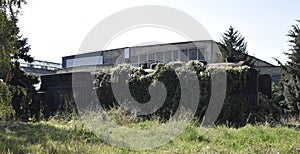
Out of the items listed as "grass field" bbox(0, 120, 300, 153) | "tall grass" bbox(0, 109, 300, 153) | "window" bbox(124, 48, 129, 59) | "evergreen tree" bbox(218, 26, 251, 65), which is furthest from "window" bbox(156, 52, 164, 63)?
"grass field" bbox(0, 120, 300, 153)

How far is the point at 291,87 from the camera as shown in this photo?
2367cm

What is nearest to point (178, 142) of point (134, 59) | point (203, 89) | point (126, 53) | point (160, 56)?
point (203, 89)

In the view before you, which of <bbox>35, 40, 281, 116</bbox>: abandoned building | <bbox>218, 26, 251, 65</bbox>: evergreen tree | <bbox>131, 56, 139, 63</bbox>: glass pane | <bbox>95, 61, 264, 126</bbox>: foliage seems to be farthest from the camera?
<bbox>131, 56, 139, 63</bbox>: glass pane

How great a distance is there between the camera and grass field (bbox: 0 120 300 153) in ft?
A: 19.0

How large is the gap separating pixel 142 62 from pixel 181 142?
22997 millimetres

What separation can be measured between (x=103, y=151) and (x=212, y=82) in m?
8.33

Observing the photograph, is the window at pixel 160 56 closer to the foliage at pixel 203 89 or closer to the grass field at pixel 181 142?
the foliage at pixel 203 89

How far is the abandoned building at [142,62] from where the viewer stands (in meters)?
15.9

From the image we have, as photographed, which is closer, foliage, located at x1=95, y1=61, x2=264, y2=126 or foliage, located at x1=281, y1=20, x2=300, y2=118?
foliage, located at x1=95, y1=61, x2=264, y2=126

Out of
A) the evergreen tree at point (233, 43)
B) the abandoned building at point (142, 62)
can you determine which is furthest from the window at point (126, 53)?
the evergreen tree at point (233, 43)

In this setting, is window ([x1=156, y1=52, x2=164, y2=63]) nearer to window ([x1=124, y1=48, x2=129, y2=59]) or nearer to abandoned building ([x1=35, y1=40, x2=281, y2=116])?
abandoned building ([x1=35, y1=40, x2=281, y2=116])

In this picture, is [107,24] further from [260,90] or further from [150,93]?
[260,90]

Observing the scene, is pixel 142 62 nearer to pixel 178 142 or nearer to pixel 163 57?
pixel 163 57

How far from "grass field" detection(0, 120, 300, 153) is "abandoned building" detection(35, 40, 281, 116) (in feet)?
19.0
